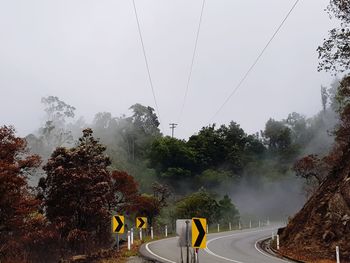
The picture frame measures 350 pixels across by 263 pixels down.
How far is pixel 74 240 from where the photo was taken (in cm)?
2581

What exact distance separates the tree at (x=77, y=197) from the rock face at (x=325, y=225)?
11.6m

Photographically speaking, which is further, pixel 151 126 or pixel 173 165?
pixel 151 126

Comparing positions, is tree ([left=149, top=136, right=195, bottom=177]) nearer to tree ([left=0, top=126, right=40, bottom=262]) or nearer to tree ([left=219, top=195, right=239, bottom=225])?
tree ([left=219, top=195, right=239, bottom=225])

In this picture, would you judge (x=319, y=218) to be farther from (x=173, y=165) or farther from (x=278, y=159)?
(x=278, y=159)

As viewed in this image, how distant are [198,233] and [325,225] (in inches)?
551

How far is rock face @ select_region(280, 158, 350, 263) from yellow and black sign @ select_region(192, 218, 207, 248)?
1065 cm

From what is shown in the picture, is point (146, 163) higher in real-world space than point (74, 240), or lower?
higher

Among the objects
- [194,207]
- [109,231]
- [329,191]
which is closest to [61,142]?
[194,207]

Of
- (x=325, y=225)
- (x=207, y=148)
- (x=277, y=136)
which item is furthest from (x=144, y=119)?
(x=325, y=225)

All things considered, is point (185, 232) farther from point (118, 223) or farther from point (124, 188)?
point (124, 188)

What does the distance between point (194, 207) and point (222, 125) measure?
149 feet

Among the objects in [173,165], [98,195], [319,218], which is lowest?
[319,218]

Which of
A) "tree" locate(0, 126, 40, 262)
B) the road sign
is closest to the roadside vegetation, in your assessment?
"tree" locate(0, 126, 40, 262)

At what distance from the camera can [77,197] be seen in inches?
1062
